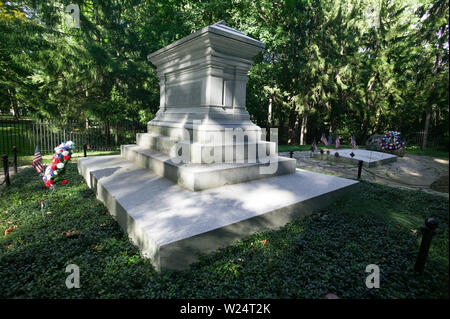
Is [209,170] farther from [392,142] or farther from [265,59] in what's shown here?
[265,59]

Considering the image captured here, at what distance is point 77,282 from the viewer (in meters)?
2.68

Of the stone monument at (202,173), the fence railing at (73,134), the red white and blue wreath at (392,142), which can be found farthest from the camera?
the red white and blue wreath at (392,142)

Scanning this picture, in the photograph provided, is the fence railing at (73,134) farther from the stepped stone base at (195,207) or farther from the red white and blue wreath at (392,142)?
the red white and blue wreath at (392,142)

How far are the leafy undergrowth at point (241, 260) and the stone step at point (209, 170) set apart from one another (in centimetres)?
157

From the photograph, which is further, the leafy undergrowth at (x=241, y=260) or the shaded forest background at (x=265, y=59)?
the shaded forest background at (x=265, y=59)

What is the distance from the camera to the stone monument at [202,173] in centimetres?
334

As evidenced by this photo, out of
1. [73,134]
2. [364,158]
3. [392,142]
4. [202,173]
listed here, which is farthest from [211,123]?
[392,142]

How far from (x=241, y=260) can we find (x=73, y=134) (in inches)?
556

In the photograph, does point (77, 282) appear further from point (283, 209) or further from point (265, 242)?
A: point (283, 209)

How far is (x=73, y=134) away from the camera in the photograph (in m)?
13.8

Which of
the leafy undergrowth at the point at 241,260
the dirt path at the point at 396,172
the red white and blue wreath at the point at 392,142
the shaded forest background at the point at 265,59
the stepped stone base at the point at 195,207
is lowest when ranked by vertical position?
the leafy undergrowth at the point at 241,260

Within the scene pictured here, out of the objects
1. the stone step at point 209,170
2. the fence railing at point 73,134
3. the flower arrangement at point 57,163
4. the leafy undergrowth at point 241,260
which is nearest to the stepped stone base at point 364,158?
the stone step at point 209,170

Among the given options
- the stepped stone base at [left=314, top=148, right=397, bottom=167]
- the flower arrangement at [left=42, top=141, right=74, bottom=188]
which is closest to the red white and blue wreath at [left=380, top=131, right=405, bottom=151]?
the stepped stone base at [left=314, top=148, right=397, bottom=167]
